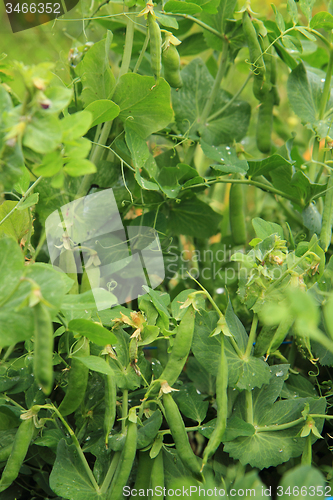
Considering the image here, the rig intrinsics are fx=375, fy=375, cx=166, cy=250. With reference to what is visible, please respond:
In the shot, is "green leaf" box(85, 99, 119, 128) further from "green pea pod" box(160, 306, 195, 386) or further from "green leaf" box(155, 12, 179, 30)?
"green pea pod" box(160, 306, 195, 386)

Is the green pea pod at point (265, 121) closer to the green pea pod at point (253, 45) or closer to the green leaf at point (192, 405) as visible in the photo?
the green pea pod at point (253, 45)

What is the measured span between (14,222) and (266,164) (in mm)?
393

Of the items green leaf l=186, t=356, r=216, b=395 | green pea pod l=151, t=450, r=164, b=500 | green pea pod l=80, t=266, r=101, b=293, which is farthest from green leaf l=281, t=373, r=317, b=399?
green pea pod l=80, t=266, r=101, b=293

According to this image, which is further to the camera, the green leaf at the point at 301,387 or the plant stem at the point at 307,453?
the green leaf at the point at 301,387

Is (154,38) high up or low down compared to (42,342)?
up

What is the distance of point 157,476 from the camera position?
443 mm

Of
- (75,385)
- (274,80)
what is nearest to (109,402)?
(75,385)

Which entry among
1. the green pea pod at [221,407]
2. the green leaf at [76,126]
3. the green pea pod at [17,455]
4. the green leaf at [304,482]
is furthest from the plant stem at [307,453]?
the green leaf at [76,126]

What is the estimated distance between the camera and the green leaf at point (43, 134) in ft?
0.93

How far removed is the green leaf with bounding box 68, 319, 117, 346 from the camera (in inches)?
13.5

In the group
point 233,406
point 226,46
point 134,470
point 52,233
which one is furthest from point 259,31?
point 134,470

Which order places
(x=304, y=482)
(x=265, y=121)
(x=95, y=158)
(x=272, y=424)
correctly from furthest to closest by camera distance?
(x=265, y=121)
(x=95, y=158)
(x=272, y=424)
(x=304, y=482)

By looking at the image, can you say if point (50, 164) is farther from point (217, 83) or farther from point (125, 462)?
point (217, 83)

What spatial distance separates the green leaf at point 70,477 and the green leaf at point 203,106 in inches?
21.7
